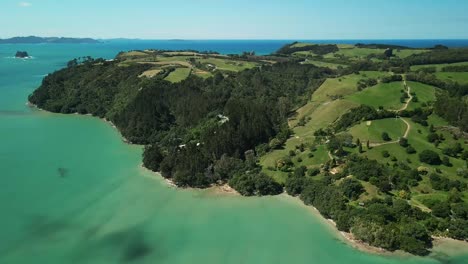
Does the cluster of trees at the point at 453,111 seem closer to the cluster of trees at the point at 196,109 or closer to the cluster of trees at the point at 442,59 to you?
the cluster of trees at the point at 196,109

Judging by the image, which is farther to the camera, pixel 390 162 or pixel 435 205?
pixel 390 162

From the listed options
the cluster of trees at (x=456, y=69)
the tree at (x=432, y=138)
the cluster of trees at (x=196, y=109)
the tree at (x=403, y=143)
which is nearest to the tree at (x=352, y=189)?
the cluster of trees at (x=196, y=109)

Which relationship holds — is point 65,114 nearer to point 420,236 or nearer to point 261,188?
point 261,188

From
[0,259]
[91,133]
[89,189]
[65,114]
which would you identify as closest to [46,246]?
[0,259]

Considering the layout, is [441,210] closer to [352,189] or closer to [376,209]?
[376,209]

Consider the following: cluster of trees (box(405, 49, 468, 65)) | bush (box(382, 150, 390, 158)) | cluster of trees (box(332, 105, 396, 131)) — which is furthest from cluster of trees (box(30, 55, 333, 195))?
cluster of trees (box(405, 49, 468, 65))

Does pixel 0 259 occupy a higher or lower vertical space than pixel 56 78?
lower

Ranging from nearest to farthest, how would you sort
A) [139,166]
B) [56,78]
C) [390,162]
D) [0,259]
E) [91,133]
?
[0,259], [390,162], [139,166], [91,133], [56,78]
